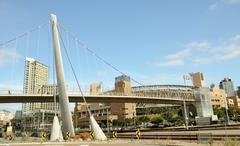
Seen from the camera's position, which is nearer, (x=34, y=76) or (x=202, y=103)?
(x=202, y=103)

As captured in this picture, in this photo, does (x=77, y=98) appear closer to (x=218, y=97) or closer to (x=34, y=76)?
(x=34, y=76)

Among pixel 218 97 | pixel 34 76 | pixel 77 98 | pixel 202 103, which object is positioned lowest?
pixel 202 103

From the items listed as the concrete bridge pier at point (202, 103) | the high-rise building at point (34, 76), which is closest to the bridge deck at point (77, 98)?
the concrete bridge pier at point (202, 103)

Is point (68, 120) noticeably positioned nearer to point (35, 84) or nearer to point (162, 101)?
point (162, 101)

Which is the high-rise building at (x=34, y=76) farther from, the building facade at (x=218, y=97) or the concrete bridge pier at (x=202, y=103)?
the building facade at (x=218, y=97)

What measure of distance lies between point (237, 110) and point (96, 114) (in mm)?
71383

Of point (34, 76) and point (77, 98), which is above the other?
point (34, 76)

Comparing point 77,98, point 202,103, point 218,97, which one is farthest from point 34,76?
point 218,97

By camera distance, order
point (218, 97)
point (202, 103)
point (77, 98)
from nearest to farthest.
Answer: point (77, 98) → point (202, 103) → point (218, 97)

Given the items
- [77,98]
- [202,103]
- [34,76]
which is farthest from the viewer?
[34,76]

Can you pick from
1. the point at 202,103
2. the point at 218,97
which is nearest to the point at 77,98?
the point at 202,103

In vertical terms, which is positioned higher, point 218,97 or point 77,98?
point 218,97

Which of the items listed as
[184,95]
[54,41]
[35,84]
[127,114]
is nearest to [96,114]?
[127,114]

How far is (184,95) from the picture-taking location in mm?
100688
